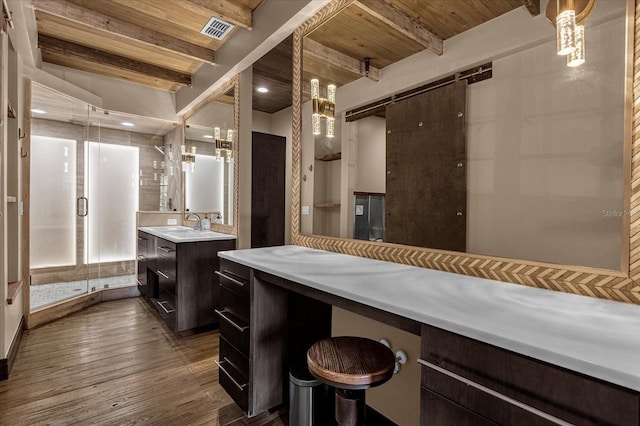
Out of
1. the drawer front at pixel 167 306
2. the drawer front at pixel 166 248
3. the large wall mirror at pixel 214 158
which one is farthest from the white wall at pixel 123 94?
the drawer front at pixel 167 306

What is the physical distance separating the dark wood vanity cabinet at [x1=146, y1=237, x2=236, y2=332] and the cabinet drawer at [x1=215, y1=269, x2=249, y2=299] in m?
1.05

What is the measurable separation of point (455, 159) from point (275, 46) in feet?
6.19

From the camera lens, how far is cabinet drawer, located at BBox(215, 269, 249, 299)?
1.73 meters

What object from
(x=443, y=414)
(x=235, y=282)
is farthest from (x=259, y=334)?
(x=443, y=414)

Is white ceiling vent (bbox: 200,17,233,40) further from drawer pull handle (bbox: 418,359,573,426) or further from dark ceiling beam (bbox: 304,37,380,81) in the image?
drawer pull handle (bbox: 418,359,573,426)

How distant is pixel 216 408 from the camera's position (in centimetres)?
186

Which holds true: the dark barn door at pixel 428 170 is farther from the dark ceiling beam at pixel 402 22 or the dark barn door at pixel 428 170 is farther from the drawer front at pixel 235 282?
the drawer front at pixel 235 282

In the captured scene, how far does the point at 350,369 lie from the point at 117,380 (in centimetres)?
189

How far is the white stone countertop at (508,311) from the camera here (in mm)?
641

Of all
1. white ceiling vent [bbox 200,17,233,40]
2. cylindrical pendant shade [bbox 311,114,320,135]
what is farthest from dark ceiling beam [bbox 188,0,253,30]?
cylindrical pendant shade [bbox 311,114,320,135]

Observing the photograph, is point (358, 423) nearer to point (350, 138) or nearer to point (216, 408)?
point (216, 408)

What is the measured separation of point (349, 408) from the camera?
1180mm

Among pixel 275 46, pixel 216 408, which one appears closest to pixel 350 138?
pixel 275 46

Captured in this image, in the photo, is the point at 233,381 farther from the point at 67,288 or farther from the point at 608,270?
the point at 67,288
